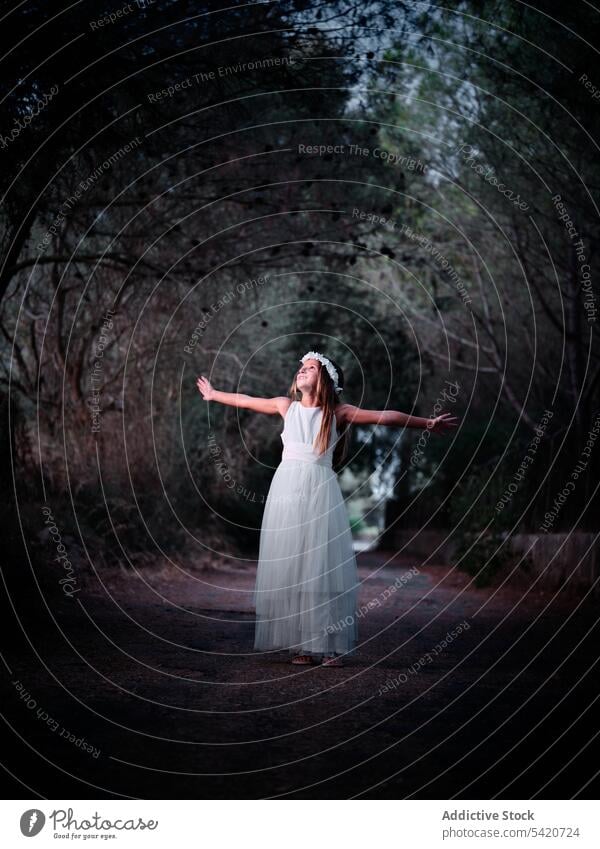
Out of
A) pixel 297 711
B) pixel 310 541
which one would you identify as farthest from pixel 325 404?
pixel 297 711

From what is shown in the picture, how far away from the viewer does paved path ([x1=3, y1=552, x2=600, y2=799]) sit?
13.8 feet

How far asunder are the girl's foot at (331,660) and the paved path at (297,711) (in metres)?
0.25

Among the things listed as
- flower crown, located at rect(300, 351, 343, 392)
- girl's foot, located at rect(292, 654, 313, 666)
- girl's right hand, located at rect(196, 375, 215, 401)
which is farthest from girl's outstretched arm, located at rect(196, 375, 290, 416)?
girl's foot, located at rect(292, 654, 313, 666)

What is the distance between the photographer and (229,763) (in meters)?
4.46

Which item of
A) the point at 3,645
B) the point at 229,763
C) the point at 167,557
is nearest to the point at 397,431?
the point at 167,557

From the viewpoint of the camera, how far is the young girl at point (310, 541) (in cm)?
739

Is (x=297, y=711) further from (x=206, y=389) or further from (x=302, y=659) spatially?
(x=206, y=389)

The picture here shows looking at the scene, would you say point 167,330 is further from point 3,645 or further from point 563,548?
point 3,645

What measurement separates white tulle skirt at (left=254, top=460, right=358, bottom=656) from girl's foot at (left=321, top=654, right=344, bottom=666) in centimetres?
8

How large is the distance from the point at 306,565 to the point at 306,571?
47 mm

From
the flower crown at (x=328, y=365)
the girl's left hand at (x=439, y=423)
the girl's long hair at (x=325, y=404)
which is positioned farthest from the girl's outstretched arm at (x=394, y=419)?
the flower crown at (x=328, y=365)

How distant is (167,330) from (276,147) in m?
4.29

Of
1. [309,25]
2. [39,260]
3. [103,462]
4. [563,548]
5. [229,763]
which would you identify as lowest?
[229,763]

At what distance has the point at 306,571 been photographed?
7.42 metres
